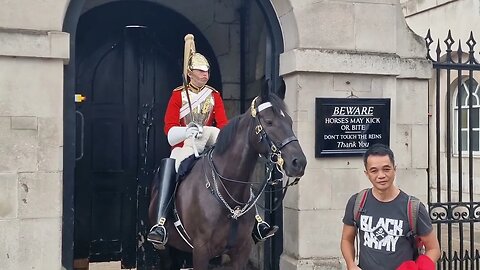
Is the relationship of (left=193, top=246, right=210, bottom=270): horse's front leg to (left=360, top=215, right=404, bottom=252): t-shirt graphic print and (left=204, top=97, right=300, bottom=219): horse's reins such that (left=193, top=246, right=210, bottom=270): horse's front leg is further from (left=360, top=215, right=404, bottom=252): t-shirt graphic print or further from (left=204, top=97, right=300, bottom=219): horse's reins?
(left=360, top=215, right=404, bottom=252): t-shirt graphic print

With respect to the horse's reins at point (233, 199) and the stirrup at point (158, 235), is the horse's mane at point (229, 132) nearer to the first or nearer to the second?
the horse's reins at point (233, 199)

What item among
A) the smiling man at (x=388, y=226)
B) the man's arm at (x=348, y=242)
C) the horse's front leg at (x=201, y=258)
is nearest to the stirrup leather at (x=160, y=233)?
the horse's front leg at (x=201, y=258)

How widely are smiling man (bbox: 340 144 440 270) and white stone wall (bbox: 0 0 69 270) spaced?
10.3ft

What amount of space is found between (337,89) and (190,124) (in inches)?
75.1

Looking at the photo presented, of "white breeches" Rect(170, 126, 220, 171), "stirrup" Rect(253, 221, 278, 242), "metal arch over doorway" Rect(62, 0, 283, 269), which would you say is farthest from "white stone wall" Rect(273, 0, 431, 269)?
"white breeches" Rect(170, 126, 220, 171)

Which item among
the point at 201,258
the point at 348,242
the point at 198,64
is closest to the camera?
the point at 348,242

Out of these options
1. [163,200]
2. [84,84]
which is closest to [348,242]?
[163,200]

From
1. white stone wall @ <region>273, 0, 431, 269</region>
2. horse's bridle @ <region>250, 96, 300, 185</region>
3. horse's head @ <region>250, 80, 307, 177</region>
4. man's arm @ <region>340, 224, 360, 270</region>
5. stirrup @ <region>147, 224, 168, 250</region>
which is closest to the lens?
man's arm @ <region>340, 224, 360, 270</region>

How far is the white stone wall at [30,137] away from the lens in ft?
16.7

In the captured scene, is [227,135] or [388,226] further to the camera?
[227,135]

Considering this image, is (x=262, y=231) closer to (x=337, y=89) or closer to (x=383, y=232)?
(x=337, y=89)

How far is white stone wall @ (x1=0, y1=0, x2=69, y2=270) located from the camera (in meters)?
5.09

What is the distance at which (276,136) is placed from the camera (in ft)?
14.1

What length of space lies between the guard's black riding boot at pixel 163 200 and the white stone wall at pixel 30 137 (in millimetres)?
962
